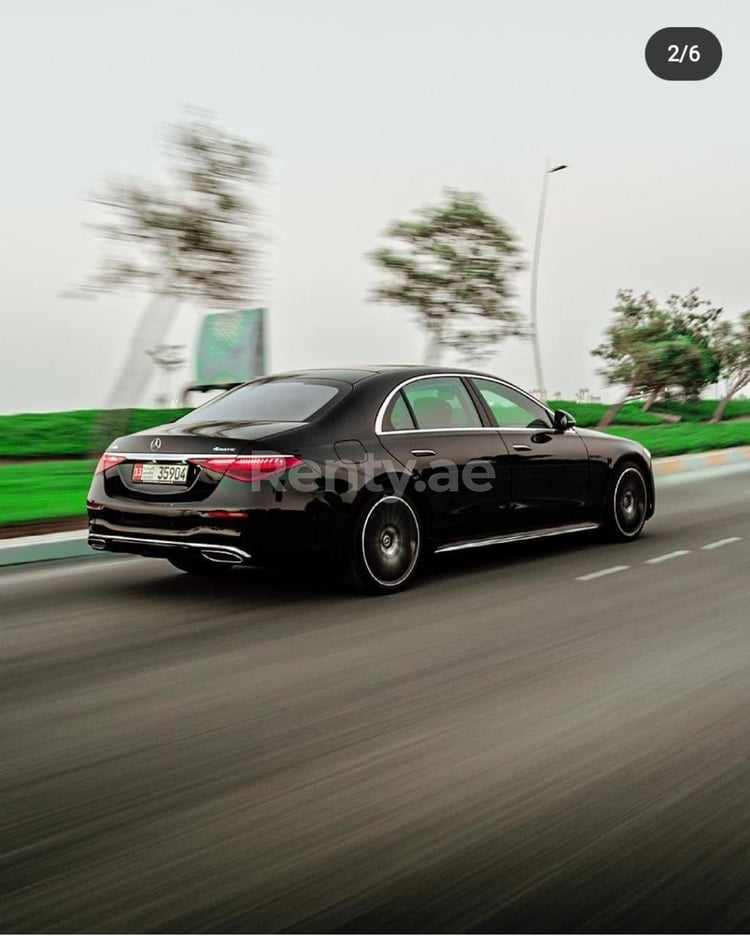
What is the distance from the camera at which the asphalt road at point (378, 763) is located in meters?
2.86

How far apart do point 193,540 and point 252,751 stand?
9.69 feet

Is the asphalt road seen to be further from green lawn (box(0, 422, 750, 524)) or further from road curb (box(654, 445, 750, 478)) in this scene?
road curb (box(654, 445, 750, 478))

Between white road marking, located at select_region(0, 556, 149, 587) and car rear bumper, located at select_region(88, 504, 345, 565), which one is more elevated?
car rear bumper, located at select_region(88, 504, 345, 565)

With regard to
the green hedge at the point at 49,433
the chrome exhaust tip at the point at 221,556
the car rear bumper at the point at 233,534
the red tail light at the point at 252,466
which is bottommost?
the green hedge at the point at 49,433

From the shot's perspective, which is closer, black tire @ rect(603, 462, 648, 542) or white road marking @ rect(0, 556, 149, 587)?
white road marking @ rect(0, 556, 149, 587)

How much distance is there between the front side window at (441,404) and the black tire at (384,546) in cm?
74

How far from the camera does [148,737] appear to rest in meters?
4.29

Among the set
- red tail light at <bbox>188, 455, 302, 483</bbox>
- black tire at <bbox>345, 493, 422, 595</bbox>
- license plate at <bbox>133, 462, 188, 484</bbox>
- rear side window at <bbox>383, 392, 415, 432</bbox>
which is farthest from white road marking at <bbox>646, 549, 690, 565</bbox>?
license plate at <bbox>133, 462, 188, 484</bbox>

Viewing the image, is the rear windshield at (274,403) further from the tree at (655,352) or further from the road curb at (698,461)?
the tree at (655,352)

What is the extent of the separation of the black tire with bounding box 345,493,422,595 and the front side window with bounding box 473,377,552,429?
138 cm

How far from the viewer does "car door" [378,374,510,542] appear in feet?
25.1

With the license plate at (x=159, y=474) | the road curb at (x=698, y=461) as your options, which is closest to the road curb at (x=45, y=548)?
the license plate at (x=159, y=474)

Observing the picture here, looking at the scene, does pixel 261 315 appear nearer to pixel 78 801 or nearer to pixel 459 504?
pixel 459 504

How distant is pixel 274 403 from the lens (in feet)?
25.0
